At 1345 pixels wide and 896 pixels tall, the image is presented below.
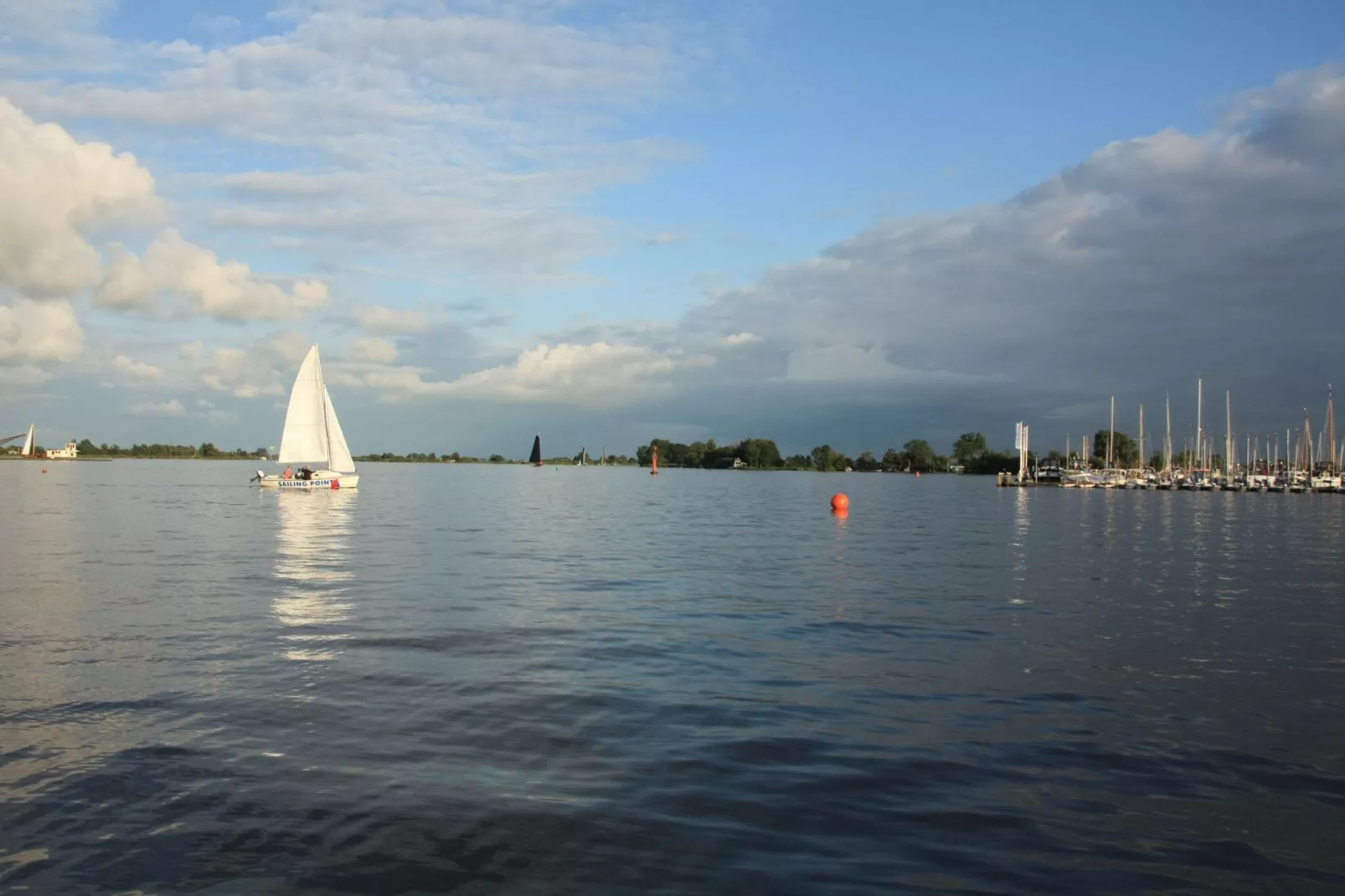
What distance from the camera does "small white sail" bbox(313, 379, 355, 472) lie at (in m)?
94.9

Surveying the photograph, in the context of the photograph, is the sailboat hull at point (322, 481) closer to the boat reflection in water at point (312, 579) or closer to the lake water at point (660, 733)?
the boat reflection in water at point (312, 579)

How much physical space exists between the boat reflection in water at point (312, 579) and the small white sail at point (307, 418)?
24520 millimetres

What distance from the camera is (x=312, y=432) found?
303 feet

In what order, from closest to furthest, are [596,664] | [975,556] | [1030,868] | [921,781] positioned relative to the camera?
[1030,868], [921,781], [596,664], [975,556]

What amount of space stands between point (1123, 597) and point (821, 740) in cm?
2167

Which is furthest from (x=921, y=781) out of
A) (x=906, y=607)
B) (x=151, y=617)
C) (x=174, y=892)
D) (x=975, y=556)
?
(x=975, y=556)

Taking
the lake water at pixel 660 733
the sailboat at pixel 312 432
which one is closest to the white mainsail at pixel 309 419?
the sailboat at pixel 312 432

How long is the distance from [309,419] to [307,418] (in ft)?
0.88

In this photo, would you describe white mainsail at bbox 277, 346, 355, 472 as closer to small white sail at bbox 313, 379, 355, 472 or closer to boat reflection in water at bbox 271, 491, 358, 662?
small white sail at bbox 313, 379, 355, 472

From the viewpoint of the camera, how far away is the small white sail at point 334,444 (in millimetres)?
94875

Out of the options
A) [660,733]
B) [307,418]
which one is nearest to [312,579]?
[660,733]

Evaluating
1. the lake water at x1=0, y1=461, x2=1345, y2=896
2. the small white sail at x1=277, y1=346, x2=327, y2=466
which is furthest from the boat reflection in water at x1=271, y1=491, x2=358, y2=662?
the small white sail at x1=277, y1=346, x2=327, y2=466

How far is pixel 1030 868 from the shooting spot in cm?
983

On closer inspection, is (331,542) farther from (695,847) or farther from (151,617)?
(695,847)
